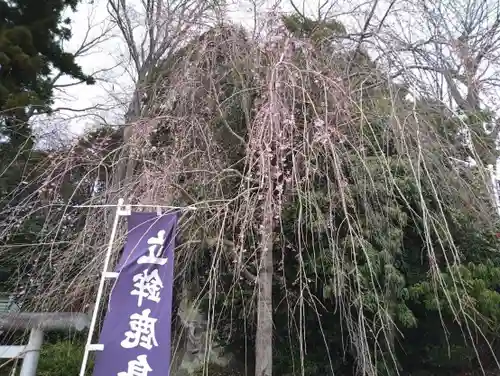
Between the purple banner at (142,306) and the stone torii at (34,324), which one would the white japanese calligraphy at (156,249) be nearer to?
the purple banner at (142,306)

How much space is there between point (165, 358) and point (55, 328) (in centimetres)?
198

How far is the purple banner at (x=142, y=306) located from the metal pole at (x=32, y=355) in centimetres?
208

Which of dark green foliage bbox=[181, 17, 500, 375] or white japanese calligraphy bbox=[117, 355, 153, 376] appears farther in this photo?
dark green foliage bbox=[181, 17, 500, 375]

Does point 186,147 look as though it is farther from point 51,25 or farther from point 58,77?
point 58,77

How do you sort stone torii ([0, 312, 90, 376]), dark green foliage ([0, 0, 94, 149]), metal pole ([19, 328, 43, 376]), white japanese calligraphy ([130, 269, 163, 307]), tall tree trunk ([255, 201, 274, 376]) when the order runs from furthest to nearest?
dark green foliage ([0, 0, 94, 149]) → metal pole ([19, 328, 43, 376]) → stone torii ([0, 312, 90, 376]) → tall tree trunk ([255, 201, 274, 376]) → white japanese calligraphy ([130, 269, 163, 307])

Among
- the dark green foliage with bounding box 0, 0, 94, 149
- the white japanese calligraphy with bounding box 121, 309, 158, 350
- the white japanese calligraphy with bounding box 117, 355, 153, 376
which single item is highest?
the dark green foliage with bounding box 0, 0, 94, 149

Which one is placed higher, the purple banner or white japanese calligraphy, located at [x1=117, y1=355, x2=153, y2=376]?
the purple banner

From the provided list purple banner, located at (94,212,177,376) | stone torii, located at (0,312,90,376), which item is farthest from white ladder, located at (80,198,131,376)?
stone torii, located at (0,312,90,376)

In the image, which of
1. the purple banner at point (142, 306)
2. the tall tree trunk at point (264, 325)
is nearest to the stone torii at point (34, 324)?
the purple banner at point (142, 306)

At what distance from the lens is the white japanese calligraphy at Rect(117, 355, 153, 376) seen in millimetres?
2393

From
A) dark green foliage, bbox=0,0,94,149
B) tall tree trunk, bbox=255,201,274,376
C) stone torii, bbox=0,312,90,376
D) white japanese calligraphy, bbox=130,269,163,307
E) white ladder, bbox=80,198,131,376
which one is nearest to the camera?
white ladder, bbox=80,198,131,376

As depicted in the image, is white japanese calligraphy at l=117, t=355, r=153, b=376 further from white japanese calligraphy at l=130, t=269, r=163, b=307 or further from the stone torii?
the stone torii

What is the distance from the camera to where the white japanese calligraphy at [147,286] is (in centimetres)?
260

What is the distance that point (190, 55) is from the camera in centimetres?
348
